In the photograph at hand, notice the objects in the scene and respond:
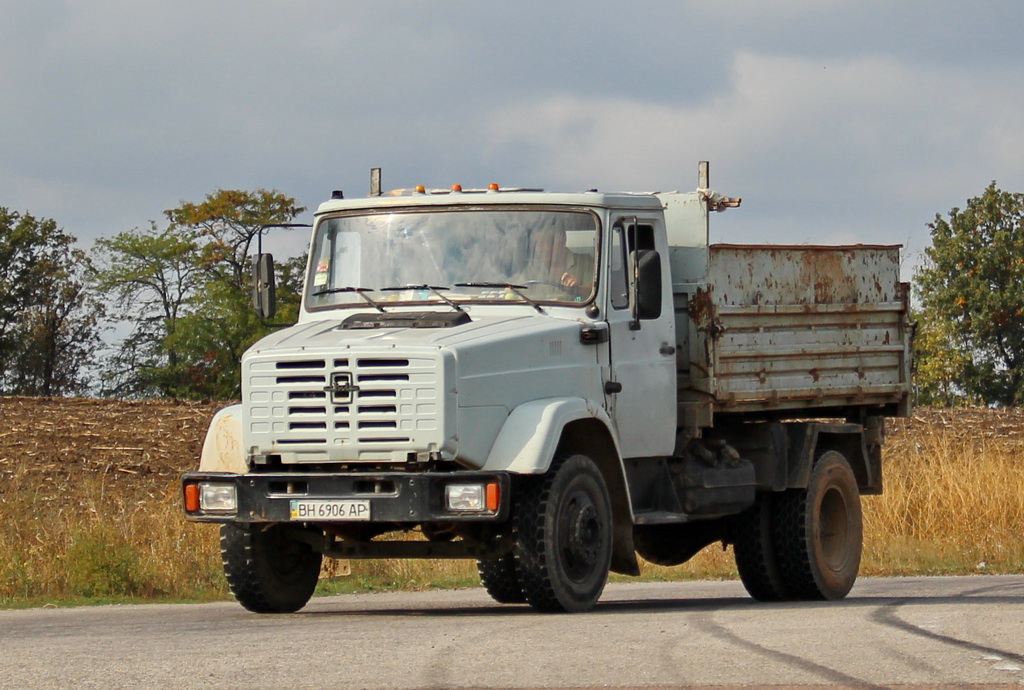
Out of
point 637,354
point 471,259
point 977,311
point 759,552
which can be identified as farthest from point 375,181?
point 977,311

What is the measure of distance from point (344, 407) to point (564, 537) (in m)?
1.60

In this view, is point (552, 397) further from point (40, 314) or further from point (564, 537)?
point (40, 314)

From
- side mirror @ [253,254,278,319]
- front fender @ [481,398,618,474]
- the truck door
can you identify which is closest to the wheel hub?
front fender @ [481,398,618,474]

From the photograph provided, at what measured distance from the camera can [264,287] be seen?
43.4ft

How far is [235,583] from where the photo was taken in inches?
491

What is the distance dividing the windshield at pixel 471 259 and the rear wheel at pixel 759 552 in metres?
3.58

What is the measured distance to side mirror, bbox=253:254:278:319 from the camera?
13172 mm

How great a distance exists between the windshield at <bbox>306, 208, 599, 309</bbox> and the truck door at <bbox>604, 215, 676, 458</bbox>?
0.27m

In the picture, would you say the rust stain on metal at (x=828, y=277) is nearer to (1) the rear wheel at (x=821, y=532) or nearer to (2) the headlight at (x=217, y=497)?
(1) the rear wheel at (x=821, y=532)

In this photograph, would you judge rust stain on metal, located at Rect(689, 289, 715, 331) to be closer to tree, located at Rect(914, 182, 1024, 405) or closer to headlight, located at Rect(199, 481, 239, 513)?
headlight, located at Rect(199, 481, 239, 513)

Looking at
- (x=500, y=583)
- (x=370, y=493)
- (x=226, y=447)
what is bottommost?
(x=500, y=583)

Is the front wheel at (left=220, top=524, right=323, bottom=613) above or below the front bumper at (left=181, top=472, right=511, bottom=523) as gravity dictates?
below

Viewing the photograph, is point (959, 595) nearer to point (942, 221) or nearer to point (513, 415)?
point (513, 415)

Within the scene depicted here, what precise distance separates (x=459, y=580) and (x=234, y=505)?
23.1 feet
